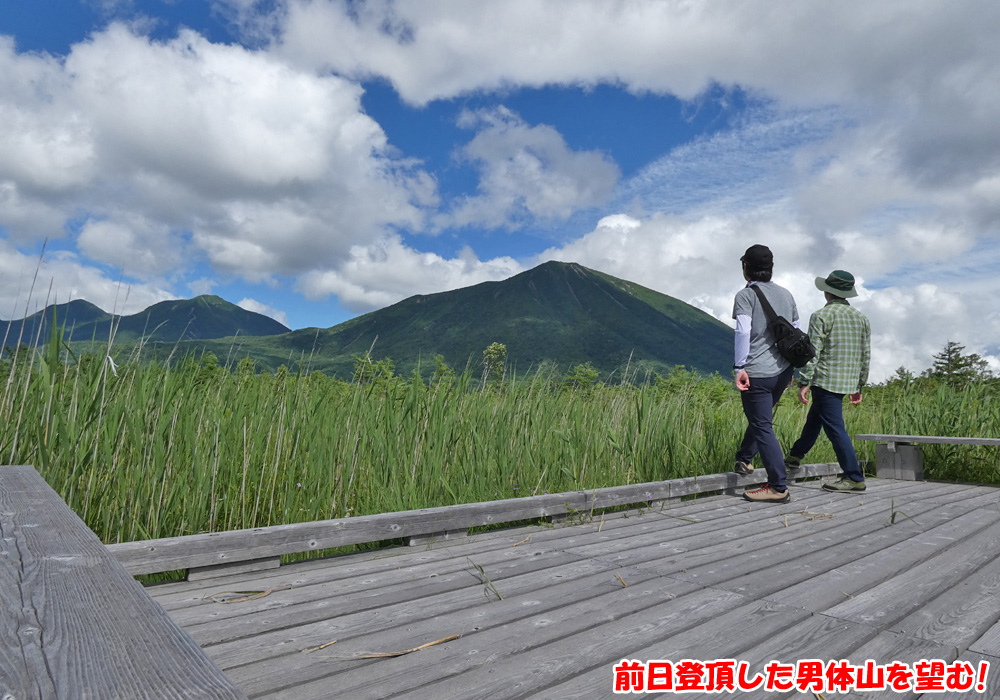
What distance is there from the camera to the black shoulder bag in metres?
4.63

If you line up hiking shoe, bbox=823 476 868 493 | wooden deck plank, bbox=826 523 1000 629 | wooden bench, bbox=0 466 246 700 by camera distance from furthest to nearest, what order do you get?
hiking shoe, bbox=823 476 868 493 < wooden deck plank, bbox=826 523 1000 629 < wooden bench, bbox=0 466 246 700

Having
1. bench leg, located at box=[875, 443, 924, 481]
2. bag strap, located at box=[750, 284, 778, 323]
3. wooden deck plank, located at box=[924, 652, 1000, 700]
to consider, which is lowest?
wooden deck plank, located at box=[924, 652, 1000, 700]

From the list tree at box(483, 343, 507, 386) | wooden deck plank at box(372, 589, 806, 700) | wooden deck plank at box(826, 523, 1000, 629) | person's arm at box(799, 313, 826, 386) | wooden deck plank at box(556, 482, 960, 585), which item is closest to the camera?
wooden deck plank at box(372, 589, 806, 700)

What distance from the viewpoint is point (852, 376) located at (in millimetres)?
5145

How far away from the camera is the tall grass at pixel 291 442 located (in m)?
2.89

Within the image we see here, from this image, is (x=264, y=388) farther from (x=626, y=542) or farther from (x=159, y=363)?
(x=626, y=542)

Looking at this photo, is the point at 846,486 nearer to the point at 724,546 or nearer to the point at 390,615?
the point at 724,546

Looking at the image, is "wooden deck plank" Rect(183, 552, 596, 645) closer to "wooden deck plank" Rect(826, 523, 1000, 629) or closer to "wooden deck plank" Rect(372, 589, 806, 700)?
"wooden deck plank" Rect(372, 589, 806, 700)

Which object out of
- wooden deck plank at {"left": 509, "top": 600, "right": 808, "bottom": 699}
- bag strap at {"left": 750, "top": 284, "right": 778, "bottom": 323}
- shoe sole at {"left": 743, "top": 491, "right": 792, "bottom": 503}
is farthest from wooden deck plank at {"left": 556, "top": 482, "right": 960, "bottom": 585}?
bag strap at {"left": 750, "top": 284, "right": 778, "bottom": 323}

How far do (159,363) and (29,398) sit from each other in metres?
0.69

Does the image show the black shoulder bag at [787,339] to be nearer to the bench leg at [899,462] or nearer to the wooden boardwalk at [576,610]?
the wooden boardwalk at [576,610]

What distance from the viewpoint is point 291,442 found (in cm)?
348

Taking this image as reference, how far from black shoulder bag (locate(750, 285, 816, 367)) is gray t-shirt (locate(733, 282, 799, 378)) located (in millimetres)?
36

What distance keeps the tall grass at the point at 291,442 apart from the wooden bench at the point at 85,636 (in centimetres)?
132
